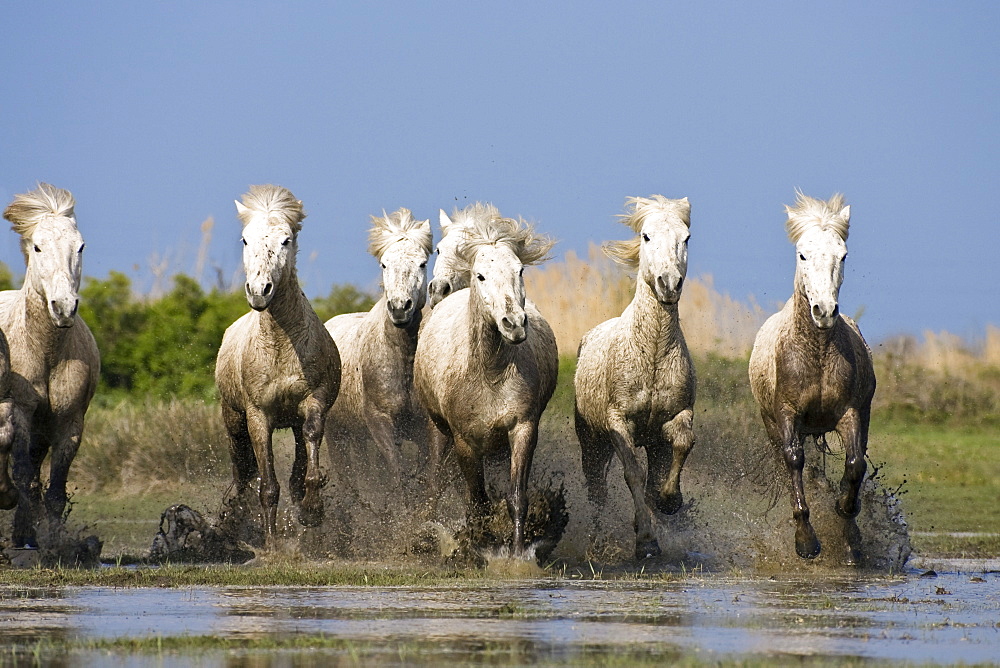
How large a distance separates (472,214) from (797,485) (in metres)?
3.82

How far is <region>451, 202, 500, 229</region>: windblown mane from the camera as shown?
11.1 meters

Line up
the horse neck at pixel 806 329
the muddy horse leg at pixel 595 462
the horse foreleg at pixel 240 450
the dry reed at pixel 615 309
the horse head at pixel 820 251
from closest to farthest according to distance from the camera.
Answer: the horse head at pixel 820 251 < the horse neck at pixel 806 329 < the muddy horse leg at pixel 595 462 < the horse foreleg at pixel 240 450 < the dry reed at pixel 615 309

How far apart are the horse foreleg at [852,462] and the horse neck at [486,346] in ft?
7.53

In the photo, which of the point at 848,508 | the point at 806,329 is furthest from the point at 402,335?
the point at 848,508

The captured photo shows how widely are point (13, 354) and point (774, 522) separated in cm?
587

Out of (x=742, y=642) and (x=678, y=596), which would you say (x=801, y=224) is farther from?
(x=742, y=642)

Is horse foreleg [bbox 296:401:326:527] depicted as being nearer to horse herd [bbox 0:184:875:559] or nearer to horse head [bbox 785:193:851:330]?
horse herd [bbox 0:184:875:559]

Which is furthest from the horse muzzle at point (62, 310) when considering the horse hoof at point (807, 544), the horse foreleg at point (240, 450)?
the horse hoof at point (807, 544)

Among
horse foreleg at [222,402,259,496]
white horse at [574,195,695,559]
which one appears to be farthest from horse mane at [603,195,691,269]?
horse foreleg at [222,402,259,496]

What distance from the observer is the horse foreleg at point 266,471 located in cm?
1105

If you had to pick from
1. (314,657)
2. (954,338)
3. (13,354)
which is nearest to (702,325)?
(954,338)

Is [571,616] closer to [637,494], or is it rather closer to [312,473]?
[637,494]

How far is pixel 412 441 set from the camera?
12367 mm

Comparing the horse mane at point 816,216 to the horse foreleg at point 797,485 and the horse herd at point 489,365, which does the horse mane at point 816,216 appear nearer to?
the horse herd at point 489,365
